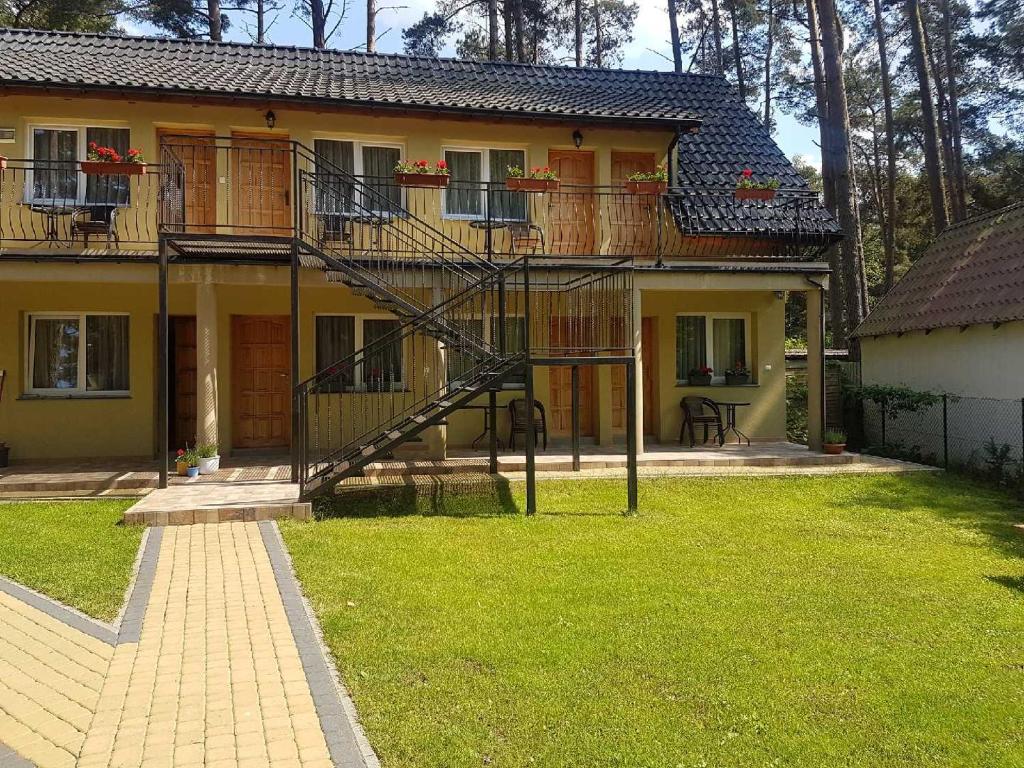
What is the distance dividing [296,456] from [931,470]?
900 centimetres

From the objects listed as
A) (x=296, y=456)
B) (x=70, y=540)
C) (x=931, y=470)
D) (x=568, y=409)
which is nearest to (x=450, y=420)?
(x=568, y=409)

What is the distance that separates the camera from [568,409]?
524 inches

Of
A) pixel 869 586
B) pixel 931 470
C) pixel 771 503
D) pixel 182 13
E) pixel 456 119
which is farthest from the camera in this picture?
pixel 182 13

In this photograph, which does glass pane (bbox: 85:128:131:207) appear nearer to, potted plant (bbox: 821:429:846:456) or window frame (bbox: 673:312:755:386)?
window frame (bbox: 673:312:755:386)

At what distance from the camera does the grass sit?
17.3 feet

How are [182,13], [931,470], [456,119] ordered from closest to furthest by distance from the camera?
[931,470], [456,119], [182,13]

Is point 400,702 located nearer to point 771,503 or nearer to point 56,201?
point 771,503

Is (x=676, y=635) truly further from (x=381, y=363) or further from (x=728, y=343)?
(x=728, y=343)

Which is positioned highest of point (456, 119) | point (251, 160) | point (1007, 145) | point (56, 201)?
point (1007, 145)

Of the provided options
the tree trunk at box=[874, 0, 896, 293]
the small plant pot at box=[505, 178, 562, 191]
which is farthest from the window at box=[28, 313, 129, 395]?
the tree trunk at box=[874, 0, 896, 293]

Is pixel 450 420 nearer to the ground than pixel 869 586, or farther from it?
farther from it

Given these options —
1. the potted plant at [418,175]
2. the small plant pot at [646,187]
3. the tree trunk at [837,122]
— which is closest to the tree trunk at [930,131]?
the tree trunk at [837,122]

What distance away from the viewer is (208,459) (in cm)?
956

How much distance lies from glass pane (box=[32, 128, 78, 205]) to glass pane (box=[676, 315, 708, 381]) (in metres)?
10.0
